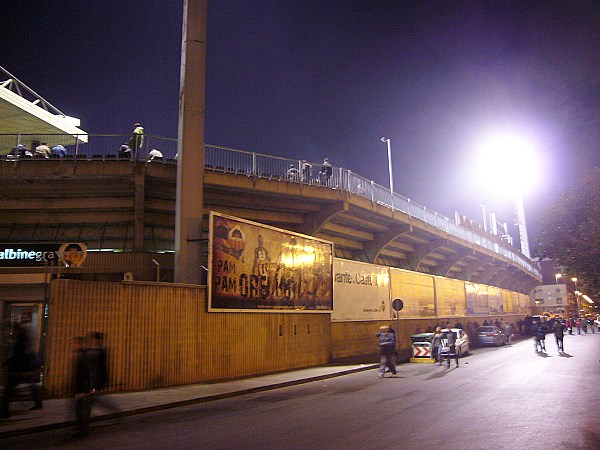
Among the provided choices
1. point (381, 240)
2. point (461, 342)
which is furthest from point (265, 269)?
point (381, 240)

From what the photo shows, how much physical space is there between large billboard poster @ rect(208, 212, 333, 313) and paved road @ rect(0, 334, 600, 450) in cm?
414

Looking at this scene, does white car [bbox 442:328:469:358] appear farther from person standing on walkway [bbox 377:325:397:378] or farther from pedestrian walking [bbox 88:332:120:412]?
pedestrian walking [bbox 88:332:120:412]

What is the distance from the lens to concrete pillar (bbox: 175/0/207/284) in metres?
17.4

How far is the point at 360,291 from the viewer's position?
25.4 meters

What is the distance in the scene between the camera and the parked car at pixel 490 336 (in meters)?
34.8

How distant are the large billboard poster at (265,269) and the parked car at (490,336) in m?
17.4

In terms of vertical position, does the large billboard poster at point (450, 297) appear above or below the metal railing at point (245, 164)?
below

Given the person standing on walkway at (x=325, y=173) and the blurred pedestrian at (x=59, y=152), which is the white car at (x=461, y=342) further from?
the blurred pedestrian at (x=59, y=152)

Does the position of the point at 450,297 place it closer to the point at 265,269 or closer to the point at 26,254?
the point at 265,269

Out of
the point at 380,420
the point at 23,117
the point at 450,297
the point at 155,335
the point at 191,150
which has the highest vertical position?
the point at 23,117

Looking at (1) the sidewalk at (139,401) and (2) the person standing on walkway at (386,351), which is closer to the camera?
(1) the sidewalk at (139,401)

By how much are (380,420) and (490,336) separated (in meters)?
28.4

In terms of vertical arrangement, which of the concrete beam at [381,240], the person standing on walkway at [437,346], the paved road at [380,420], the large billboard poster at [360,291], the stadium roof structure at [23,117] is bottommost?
the paved road at [380,420]

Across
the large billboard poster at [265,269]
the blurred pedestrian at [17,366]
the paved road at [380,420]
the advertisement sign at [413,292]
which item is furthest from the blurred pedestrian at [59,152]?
the advertisement sign at [413,292]
